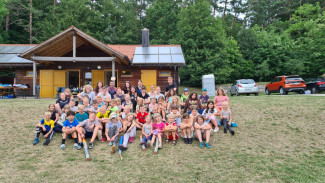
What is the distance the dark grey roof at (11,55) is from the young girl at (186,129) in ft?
43.9

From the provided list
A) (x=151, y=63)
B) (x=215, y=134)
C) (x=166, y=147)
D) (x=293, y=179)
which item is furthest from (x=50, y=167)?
(x=151, y=63)

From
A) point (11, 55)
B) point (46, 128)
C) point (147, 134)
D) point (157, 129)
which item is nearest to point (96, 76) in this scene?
point (11, 55)

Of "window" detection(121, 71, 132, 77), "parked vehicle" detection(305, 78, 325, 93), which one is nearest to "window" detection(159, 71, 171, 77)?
"window" detection(121, 71, 132, 77)

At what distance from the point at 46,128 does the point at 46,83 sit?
10.4m

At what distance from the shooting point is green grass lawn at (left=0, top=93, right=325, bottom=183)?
429 centimetres

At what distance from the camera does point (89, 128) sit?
5.86 m

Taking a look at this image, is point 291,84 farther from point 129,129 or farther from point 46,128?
point 46,128

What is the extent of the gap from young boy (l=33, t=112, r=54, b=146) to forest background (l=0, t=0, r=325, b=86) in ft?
57.4

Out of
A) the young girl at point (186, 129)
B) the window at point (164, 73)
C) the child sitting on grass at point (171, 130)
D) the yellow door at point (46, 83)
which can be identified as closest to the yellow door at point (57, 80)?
the yellow door at point (46, 83)

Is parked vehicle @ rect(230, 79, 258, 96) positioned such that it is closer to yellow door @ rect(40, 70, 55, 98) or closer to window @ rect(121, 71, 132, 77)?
window @ rect(121, 71, 132, 77)

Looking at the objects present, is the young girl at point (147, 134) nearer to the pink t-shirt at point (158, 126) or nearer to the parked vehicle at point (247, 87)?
the pink t-shirt at point (158, 126)

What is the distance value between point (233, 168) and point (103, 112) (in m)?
3.86

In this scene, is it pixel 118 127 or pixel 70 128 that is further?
pixel 118 127

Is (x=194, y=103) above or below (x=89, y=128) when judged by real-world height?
above
